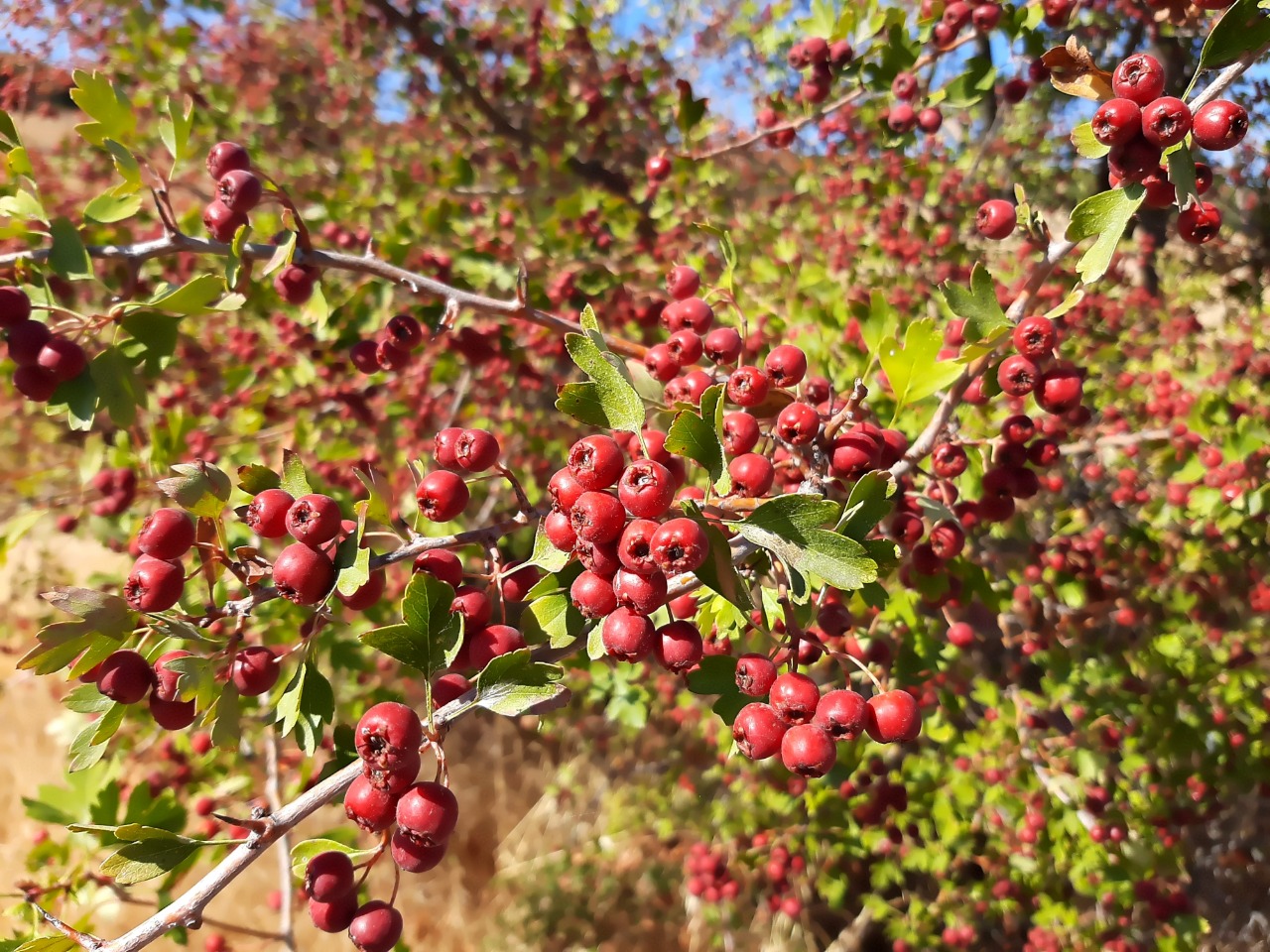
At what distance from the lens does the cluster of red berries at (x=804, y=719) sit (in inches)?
47.1

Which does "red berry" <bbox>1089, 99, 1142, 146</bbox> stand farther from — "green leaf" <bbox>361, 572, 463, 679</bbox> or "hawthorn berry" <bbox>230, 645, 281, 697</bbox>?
"hawthorn berry" <bbox>230, 645, 281, 697</bbox>

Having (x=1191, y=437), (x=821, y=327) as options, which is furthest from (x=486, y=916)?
(x=1191, y=437)

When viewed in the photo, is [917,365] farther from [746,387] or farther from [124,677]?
[124,677]

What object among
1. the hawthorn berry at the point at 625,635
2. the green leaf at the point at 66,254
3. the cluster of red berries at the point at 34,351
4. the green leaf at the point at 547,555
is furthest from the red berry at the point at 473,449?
the green leaf at the point at 66,254

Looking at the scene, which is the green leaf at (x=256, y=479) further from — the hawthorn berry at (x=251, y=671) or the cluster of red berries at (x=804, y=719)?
the cluster of red berries at (x=804, y=719)

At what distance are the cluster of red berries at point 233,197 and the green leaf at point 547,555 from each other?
3.74 feet

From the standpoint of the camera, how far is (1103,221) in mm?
1301

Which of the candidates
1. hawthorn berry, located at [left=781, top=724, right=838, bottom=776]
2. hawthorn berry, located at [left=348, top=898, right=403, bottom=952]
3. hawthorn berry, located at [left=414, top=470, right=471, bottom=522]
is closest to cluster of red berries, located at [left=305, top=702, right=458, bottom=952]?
hawthorn berry, located at [left=348, top=898, right=403, bottom=952]

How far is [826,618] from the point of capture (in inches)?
68.7

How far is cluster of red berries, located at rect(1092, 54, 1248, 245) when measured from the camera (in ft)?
3.88

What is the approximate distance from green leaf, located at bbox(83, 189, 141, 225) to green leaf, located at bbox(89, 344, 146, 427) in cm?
42

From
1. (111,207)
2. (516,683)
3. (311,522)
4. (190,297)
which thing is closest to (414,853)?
(516,683)

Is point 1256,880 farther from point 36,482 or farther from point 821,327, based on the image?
point 36,482

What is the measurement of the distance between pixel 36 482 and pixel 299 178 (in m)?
3.02
